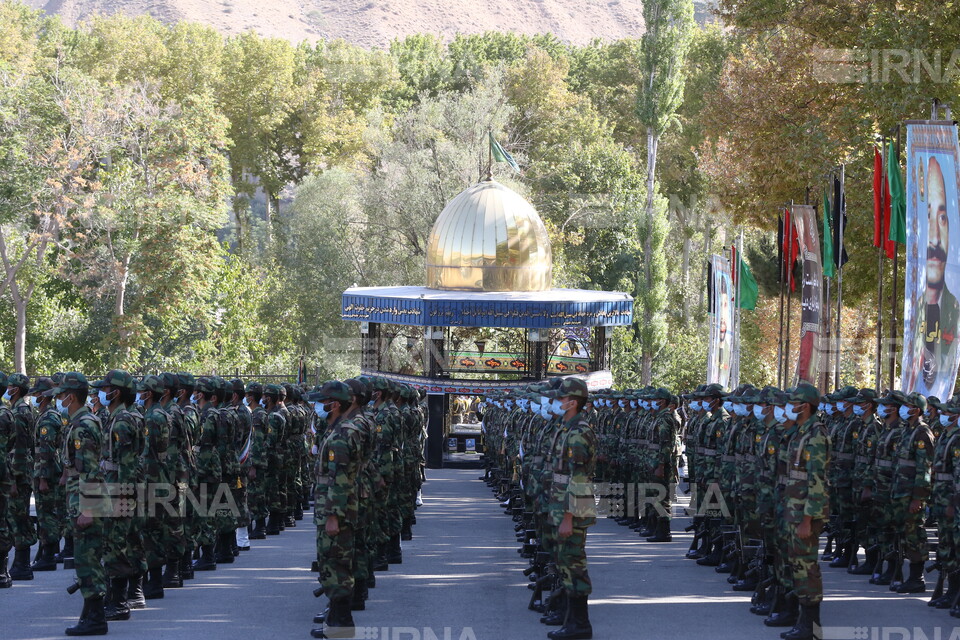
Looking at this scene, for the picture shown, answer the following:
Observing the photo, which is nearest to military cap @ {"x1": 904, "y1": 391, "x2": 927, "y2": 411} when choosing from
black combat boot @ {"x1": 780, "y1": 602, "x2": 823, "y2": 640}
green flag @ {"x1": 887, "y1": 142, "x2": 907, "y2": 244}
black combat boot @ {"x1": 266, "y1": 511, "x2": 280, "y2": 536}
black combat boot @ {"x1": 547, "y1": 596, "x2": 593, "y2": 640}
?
black combat boot @ {"x1": 780, "y1": 602, "x2": 823, "y2": 640}

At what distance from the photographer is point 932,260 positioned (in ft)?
49.6

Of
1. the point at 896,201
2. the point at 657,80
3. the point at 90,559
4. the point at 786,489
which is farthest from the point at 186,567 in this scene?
the point at 657,80

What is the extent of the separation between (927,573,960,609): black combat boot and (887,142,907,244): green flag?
8465 mm

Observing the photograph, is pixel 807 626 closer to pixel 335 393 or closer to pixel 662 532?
pixel 335 393

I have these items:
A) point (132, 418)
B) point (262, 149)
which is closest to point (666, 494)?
point (132, 418)

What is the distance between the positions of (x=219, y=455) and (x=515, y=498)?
6907 millimetres

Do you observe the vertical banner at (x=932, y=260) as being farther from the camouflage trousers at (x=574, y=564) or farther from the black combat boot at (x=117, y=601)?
the black combat boot at (x=117, y=601)

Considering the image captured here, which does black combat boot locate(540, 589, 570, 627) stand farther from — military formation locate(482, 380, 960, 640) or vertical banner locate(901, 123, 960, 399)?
vertical banner locate(901, 123, 960, 399)

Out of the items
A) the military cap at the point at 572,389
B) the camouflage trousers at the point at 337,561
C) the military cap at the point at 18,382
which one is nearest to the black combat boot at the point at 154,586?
the camouflage trousers at the point at 337,561

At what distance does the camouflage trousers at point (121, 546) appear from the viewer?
10703mm

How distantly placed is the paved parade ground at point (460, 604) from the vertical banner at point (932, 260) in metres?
2.71

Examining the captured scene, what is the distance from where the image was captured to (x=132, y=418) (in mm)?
11117

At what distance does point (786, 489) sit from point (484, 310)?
20.4 metres

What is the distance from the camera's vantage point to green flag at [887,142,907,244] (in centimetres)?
1930
